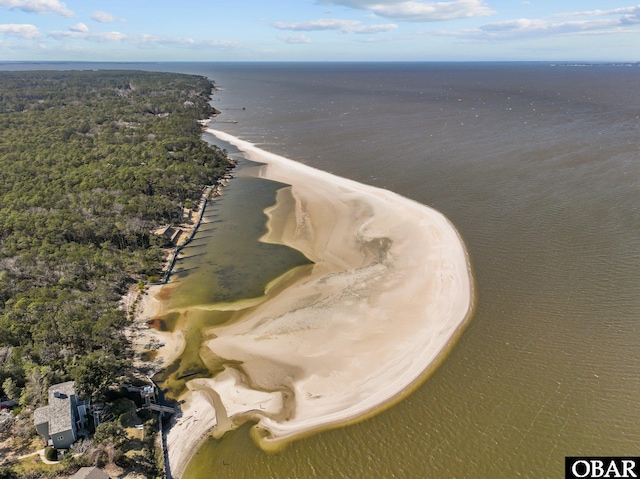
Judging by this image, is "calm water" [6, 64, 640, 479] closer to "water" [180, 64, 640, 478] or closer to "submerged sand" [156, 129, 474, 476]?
"water" [180, 64, 640, 478]

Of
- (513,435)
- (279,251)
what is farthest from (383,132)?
(513,435)

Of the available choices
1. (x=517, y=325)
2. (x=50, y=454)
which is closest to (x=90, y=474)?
(x=50, y=454)

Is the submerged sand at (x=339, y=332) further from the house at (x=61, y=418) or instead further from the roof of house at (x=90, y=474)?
the house at (x=61, y=418)

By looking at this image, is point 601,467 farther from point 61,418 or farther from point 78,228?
point 78,228

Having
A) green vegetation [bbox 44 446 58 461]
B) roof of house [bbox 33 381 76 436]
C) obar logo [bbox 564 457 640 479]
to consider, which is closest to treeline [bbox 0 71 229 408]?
roof of house [bbox 33 381 76 436]

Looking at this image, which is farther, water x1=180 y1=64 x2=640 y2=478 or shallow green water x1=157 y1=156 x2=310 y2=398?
shallow green water x1=157 y1=156 x2=310 y2=398

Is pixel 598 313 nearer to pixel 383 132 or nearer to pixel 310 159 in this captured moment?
pixel 310 159
